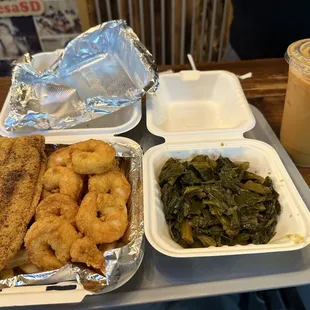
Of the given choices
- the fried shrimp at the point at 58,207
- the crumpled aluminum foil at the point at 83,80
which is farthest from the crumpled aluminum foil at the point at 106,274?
the crumpled aluminum foil at the point at 83,80

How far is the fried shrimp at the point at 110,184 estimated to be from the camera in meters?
0.98

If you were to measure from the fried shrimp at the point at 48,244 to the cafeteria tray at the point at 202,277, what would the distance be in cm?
9

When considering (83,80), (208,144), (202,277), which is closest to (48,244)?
(202,277)

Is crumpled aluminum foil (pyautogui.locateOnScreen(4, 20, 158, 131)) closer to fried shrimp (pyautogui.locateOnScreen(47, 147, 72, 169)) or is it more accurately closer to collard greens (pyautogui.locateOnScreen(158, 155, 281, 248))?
fried shrimp (pyautogui.locateOnScreen(47, 147, 72, 169))

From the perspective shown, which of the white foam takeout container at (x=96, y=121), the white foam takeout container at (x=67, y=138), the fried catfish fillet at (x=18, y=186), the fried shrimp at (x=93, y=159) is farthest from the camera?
the white foam takeout container at (x=96, y=121)

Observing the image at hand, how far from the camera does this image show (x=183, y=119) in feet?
4.70

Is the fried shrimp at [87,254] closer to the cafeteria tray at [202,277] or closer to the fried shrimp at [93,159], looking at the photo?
the cafeteria tray at [202,277]

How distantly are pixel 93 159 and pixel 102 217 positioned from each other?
174mm

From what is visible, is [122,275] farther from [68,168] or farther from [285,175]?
[285,175]

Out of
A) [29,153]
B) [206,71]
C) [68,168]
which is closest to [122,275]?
[68,168]

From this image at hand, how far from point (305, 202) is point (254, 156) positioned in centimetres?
21

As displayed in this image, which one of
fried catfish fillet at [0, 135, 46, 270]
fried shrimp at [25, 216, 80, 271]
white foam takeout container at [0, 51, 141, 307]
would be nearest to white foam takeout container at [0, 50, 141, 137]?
white foam takeout container at [0, 51, 141, 307]

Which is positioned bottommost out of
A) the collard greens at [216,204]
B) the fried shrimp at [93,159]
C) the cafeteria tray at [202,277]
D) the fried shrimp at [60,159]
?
the cafeteria tray at [202,277]

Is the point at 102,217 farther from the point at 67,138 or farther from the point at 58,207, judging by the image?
the point at 67,138
